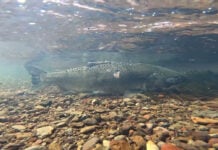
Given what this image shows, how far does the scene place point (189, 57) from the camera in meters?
24.8

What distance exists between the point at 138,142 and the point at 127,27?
13.9 m

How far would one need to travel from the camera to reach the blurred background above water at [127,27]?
42.4 ft

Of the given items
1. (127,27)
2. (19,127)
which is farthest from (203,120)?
(127,27)

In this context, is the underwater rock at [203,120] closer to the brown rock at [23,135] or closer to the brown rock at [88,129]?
the brown rock at [88,129]

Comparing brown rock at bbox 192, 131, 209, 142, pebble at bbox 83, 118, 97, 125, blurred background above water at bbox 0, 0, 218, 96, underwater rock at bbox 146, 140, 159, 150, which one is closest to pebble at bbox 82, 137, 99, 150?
pebble at bbox 83, 118, 97, 125

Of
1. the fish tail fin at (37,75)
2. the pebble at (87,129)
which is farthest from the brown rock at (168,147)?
the fish tail fin at (37,75)

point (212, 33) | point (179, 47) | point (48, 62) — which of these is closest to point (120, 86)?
point (212, 33)

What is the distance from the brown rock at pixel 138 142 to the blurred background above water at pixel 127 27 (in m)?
7.45

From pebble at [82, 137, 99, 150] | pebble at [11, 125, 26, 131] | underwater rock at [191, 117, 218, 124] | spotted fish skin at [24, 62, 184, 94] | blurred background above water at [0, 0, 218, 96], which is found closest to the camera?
pebble at [82, 137, 99, 150]

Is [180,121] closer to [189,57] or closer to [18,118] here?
[18,118]

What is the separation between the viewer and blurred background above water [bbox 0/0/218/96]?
12930 mm

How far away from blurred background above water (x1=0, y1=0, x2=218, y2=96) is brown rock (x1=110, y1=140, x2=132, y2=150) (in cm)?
775

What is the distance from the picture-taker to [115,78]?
1098 cm

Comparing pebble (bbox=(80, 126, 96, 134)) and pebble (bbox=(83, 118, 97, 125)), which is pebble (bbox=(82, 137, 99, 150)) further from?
pebble (bbox=(83, 118, 97, 125))
